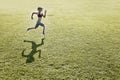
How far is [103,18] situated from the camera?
25438 mm

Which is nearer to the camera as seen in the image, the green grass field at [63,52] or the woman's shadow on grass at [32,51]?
the green grass field at [63,52]

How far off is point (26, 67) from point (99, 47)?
5.35m

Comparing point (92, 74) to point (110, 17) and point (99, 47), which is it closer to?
point (99, 47)

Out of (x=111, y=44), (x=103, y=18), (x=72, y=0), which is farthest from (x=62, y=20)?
(x=72, y=0)

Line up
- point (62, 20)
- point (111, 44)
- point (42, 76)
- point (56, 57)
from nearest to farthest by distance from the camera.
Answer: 1. point (42, 76)
2. point (56, 57)
3. point (111, 44)
4. point (62, 20)

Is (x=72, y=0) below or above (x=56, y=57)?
above

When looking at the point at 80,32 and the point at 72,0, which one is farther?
the point at 72,0

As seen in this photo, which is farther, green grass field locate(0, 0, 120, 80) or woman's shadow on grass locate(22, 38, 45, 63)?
woman's shadow on grass locate(22, 38, 45, 63)

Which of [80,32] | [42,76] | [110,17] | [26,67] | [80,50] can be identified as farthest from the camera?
[110,17]

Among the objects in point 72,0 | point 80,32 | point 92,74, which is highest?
point 72,0

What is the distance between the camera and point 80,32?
754 inches

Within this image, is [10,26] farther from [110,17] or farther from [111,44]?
[110,17]

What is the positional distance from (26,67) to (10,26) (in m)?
9.41

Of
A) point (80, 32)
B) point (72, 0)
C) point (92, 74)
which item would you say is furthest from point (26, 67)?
point (72, 0)
